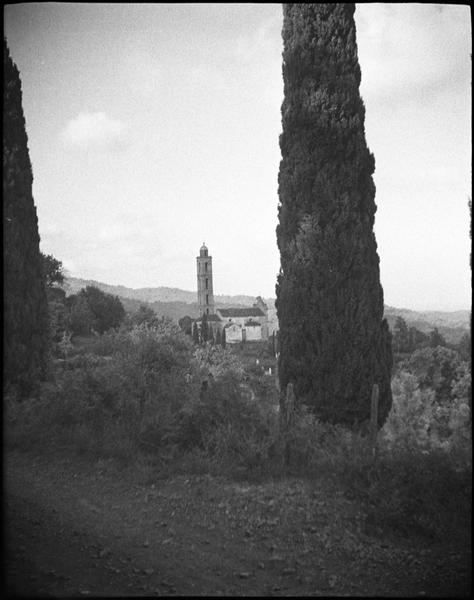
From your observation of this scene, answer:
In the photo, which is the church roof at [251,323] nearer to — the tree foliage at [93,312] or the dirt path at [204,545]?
the tree foliage at [93,312]

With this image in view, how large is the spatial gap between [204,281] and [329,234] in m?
58.3

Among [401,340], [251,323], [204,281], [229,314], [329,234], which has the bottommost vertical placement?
[251,323]

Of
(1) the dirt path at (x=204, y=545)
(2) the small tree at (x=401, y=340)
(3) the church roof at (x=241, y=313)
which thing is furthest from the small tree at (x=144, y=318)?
(3) the church roof at (x=241, y=313)

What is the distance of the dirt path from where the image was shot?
400cm

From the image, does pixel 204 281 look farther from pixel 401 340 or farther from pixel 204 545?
pixel 204 545

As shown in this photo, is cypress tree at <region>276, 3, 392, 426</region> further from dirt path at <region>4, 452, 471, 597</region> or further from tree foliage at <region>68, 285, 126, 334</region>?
tree foliage at <region>68, 285, 126, 334</region>

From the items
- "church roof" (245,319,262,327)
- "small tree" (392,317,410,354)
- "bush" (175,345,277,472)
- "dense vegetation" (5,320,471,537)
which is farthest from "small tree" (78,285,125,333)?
"church roof" (245,319,262,327)

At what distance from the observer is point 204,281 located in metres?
66.9

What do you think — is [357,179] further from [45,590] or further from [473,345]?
[45,590]

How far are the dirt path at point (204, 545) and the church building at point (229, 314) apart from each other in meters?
56.3

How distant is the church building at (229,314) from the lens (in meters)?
63.2

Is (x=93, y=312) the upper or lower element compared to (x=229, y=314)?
upper

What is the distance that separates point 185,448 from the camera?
23.8ft

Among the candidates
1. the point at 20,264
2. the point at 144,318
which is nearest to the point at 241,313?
the point at 144,318
